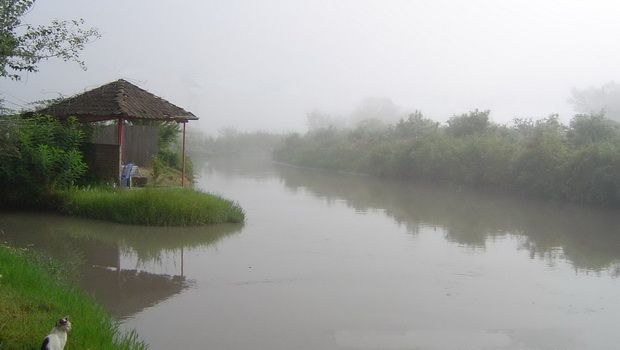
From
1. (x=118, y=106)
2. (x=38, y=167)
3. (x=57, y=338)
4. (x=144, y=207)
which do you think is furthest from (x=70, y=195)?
(x=57, y=338)

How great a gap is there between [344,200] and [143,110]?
32.2 feet

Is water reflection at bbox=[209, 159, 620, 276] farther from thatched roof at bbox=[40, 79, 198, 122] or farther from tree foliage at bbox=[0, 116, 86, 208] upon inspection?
tree foliage at bbox=[0, 116, 86, 208]

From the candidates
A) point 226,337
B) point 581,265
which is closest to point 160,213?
point 226,337

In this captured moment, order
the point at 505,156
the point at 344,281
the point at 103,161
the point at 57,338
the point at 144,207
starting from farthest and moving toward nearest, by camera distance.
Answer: the point at 505,156 → the point at 103,161 → the point at 144,207 → the point at 344,281 → the point at 57,338

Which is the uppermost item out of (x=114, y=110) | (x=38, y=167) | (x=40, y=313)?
(x=114, y=110)

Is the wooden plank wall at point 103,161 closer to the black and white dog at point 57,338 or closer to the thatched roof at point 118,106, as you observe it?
the thatched roof at point 118,106

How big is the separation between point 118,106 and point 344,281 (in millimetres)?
8304

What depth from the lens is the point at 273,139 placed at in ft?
281

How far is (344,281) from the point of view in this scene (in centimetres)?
935

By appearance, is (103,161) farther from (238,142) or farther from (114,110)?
(238,142)

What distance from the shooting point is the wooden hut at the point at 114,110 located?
14.8m

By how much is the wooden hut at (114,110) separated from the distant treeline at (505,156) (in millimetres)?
15858

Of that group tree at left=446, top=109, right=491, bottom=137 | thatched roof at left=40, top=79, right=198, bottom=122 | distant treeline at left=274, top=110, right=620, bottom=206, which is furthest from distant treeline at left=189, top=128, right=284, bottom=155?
thatched roof at left=40, top=79, right=198, bottom=122

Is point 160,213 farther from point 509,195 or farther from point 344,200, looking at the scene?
point 509,195
